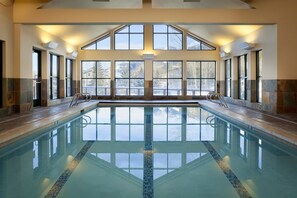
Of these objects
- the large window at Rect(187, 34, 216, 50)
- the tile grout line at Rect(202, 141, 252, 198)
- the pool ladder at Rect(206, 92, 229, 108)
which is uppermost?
the large window at Rect(187, 34, 216, 50)

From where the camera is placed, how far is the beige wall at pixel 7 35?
8.11m

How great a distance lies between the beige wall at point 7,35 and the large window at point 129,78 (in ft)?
23.9

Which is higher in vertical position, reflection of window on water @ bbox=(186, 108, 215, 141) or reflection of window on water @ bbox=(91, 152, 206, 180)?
reflection of window on water @ bbox=(186, 108, 215, 141)

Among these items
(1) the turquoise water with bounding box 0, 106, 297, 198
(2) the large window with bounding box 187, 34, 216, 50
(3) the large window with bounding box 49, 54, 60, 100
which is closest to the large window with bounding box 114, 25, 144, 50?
(2) the large window with bounding box 187, 34, 216, 50

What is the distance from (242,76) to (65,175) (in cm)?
1033

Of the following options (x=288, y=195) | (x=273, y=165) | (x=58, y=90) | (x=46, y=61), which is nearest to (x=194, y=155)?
(x=273, y=165)

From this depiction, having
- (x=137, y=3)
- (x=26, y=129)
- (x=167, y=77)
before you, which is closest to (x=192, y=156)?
(x=26, y=129)

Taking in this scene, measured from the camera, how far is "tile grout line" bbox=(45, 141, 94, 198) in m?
3.00

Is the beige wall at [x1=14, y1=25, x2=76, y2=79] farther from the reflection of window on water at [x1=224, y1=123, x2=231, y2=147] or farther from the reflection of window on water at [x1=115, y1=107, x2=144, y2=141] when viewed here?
the reflection of window on water at [x1=224, y1=123, x2=231, y2=147]

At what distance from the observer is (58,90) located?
13250 millimetres

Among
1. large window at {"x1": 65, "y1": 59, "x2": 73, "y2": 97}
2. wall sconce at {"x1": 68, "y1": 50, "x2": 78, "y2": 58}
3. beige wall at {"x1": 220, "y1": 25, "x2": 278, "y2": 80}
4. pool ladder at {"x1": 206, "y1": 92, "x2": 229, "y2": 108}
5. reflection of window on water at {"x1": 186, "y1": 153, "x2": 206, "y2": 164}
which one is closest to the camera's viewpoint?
reflection of window on water at {"x1": 186, "y1": 153, "x2": 206, "y2": 164}

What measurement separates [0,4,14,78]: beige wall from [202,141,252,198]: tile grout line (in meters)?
6.26

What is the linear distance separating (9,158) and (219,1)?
271 inches

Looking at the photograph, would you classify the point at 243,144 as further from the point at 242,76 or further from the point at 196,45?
the point at 196,45
